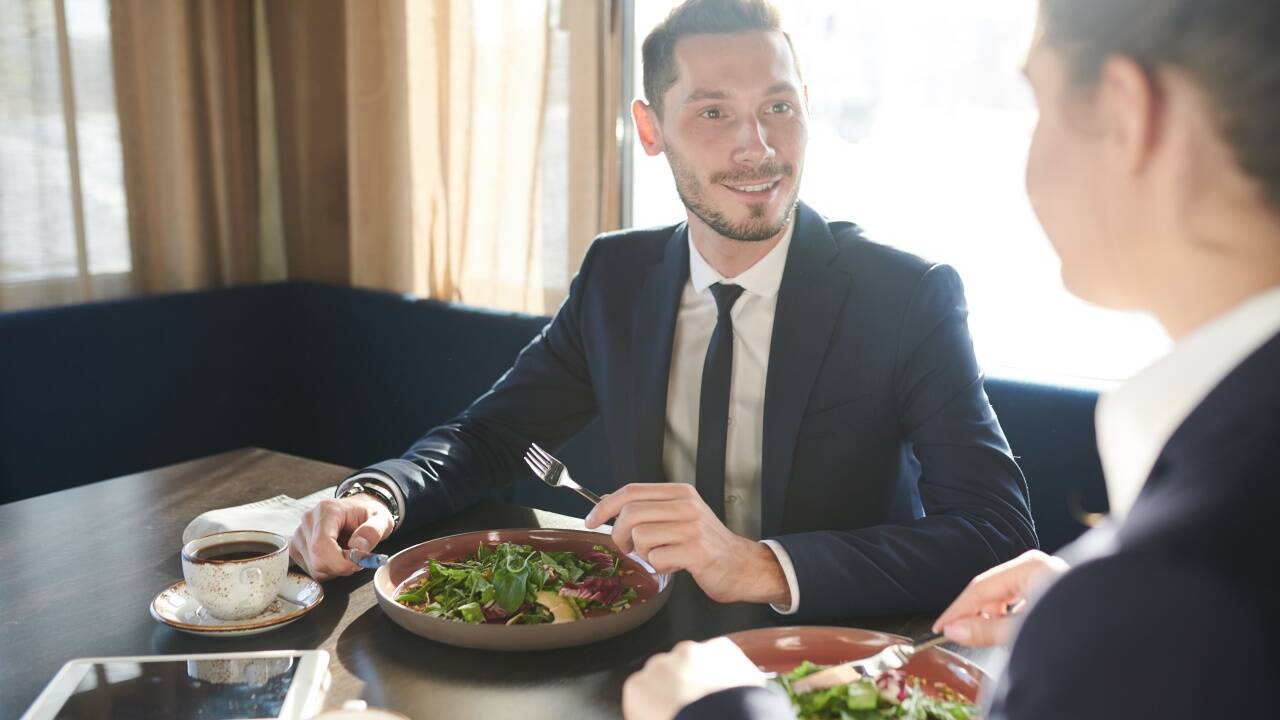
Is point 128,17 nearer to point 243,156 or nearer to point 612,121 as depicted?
point 243,156

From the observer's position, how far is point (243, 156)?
12.5 feet

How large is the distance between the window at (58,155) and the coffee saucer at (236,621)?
226 cm

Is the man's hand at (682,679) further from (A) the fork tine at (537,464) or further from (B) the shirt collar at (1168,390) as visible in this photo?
(A) the fork tine at (537,464)

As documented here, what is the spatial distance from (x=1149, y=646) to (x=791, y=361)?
1.22m

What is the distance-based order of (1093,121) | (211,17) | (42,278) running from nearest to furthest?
(1093,121), (42,278), (211,17)

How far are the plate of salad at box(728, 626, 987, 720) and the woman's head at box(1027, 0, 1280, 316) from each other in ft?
1.48

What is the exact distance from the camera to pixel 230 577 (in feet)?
4.00

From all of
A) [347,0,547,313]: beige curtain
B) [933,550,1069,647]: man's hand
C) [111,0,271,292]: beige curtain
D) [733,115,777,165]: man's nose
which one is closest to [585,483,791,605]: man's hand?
[933,550,1069,647]: man's hand

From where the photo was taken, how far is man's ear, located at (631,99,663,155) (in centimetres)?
205

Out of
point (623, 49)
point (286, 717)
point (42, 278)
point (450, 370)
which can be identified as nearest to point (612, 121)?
point (623, 49)

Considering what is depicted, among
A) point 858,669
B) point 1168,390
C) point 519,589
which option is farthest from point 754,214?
point 1168,390

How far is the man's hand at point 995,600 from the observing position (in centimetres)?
104

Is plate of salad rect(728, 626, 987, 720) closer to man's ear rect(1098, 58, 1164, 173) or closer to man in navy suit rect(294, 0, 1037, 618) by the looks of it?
man in navy suit rect(294, 0, 1037, 618)

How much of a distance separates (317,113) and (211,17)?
44cm
